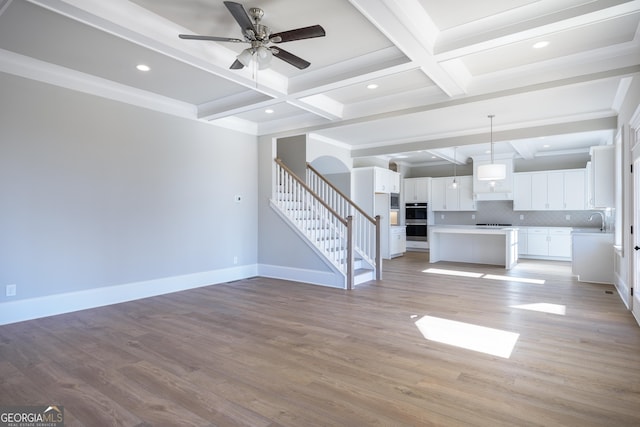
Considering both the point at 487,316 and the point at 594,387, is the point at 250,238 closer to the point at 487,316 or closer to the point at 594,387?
the point at 487,316

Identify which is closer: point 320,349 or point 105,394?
point 105,394

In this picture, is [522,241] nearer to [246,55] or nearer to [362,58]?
[362,58]

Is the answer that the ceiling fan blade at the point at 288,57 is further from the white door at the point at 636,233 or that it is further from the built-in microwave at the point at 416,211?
the built-in microwave at the point at 416,211

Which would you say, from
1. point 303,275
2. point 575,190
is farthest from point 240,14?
point 575,190

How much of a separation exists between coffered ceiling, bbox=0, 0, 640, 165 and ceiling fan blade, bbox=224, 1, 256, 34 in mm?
274

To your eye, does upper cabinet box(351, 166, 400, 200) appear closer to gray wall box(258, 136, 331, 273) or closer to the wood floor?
gray wall box(258, 136, 331, 273)

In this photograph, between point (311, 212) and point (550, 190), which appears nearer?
point (311, 212)

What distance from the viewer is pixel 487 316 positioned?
4086 mm

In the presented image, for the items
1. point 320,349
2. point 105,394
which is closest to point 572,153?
point 320,349

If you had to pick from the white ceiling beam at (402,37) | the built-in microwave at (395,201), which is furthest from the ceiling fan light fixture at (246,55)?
the built-in microwave at (395,201)

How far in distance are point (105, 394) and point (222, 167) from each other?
438 centimetres

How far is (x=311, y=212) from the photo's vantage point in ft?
21.9

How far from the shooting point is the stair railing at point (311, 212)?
6.25 meters

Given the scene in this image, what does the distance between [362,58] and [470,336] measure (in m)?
3.21
